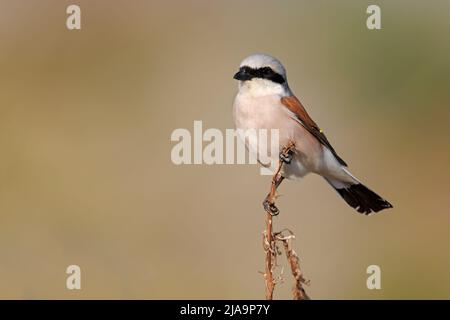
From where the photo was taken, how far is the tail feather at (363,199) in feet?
16.5

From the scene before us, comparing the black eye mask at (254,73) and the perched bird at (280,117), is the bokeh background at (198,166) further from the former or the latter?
the black eye mask at (254,73)

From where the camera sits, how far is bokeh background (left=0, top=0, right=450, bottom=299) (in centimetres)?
578

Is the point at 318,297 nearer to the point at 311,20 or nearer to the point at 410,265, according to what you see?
the point at 410,265

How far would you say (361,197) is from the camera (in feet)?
16.7

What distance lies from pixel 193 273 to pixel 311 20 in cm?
427

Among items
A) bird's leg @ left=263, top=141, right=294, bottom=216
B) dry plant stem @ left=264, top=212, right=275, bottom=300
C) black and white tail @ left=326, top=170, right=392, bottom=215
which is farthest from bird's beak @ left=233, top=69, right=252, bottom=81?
dry plant stem @ left=264, top=212, right=275, bottom=300

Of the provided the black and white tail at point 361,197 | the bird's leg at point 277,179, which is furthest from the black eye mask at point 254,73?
the black and white tail at point 361,197

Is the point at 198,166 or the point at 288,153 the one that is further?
the point at 198,166

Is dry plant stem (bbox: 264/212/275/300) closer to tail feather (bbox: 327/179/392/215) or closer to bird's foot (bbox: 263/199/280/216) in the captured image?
bird's foot (bbox: 263/199/280/216)

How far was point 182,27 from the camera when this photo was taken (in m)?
8.83

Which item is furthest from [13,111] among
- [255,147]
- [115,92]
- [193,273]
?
[255,147]

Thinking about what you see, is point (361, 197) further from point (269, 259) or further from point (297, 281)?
point (297, 281)

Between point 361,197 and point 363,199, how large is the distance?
0.02 metres

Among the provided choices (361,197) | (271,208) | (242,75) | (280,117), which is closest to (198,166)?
(361,197)
